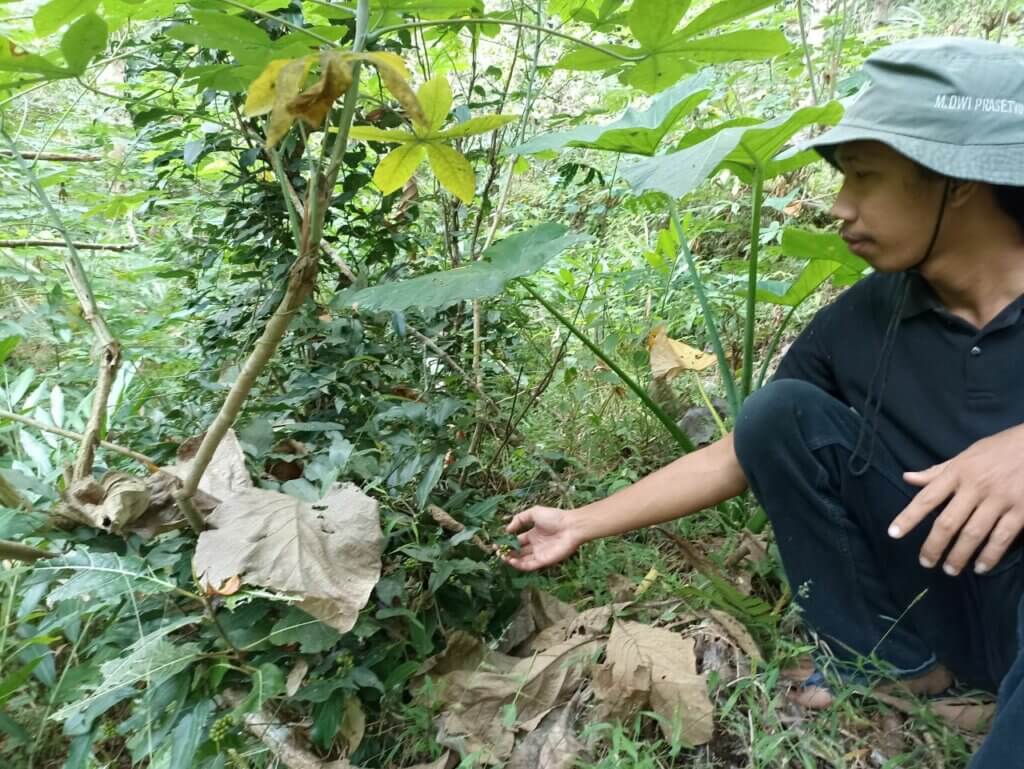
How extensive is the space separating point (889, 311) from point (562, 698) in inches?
29.6

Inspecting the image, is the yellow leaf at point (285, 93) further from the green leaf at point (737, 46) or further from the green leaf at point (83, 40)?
the green leaf at point (737, 46)

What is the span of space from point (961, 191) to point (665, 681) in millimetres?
742

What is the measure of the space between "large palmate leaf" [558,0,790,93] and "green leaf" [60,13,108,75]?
0.55m

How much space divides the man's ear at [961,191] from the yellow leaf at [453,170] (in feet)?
1.98

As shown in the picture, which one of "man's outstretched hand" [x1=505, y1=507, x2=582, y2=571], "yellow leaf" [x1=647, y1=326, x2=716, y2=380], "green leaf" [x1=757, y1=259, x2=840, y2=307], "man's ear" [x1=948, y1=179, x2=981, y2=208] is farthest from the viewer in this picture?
"yellow leaf" [x1=647, y1=326, x2=716, y2=380]

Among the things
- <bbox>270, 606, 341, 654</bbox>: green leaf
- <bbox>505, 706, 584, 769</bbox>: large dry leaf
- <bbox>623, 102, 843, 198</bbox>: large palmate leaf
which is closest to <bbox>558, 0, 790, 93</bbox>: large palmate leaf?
<bbox>623, 102, 843, 198</bbox>: large palmate leaf

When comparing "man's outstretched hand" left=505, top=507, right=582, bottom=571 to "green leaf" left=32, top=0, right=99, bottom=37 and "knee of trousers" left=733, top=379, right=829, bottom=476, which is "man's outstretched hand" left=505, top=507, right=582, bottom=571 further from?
"green leaf" left=32, top=0, right=99, bottom=37

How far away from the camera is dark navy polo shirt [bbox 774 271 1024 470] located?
92 cm

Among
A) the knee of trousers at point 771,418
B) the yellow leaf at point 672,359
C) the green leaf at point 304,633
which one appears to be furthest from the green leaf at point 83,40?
the yellow leaf at point 672,359

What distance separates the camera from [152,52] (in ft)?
4.33

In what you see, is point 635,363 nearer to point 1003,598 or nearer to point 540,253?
point 540,253

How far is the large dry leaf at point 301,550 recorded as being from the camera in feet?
2.27

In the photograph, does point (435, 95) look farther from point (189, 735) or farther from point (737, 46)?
point (189, 735)

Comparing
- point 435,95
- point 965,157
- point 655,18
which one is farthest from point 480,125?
point 965,157
